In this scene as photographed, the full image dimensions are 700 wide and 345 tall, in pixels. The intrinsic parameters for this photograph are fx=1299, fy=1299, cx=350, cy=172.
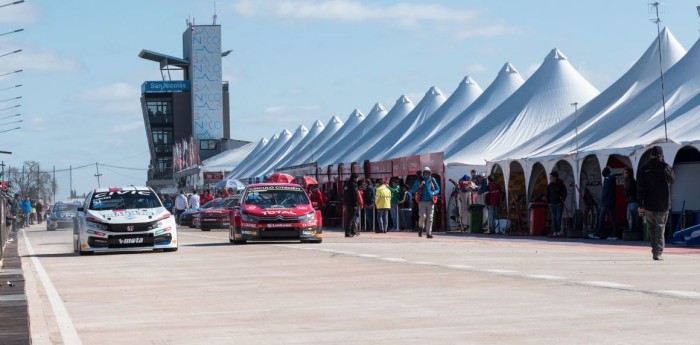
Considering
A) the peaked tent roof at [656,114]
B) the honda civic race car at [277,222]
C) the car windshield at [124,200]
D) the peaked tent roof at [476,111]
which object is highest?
the peaked tent roof at [476,111]

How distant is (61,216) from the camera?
5791cm

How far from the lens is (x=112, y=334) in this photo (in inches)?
405

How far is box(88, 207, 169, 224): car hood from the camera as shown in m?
25.2

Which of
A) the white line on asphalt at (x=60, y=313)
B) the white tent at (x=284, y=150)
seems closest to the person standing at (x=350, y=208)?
the white line on asphalt at (x=60, y=313)

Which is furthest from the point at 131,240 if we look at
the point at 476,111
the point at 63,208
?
the point at 63,208

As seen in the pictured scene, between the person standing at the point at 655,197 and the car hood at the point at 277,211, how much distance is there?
34.5ft

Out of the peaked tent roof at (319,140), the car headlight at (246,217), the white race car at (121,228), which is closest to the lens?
the white race car at (121,228)

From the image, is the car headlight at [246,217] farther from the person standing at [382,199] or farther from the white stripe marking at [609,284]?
the white stripe marking at [609,284]

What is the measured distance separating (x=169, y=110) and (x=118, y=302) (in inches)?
6175

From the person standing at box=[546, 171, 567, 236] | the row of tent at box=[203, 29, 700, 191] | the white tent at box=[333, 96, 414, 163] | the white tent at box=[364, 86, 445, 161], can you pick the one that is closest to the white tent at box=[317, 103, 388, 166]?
the row of tent at box=[203, 29, 700, 191]

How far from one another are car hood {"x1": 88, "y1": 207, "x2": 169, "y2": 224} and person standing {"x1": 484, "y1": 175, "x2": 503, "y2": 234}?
39.0 feet

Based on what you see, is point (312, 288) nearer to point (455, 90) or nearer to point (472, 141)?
point (472, 141)

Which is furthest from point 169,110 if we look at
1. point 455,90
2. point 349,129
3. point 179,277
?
point 179,277

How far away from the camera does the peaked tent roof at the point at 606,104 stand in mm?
32969
